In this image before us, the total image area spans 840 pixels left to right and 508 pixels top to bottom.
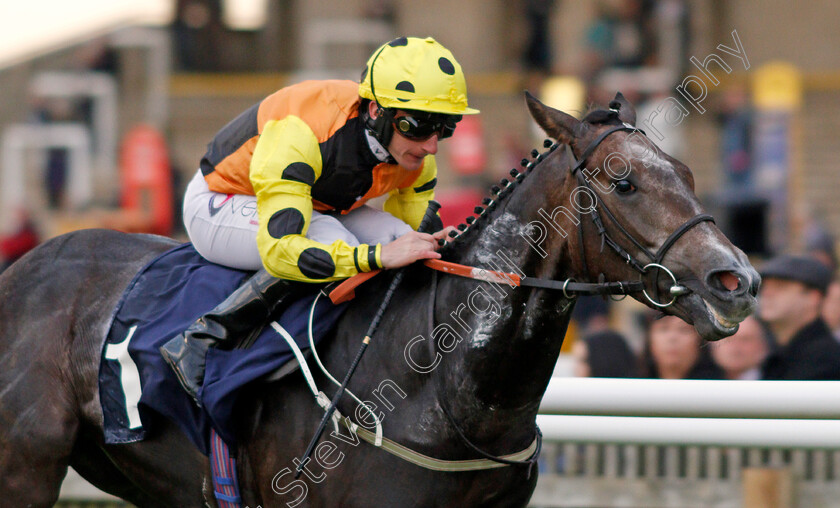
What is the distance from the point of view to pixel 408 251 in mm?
3424

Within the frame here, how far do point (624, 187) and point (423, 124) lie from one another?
71 centimetres

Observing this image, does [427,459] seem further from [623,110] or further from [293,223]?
[623,110]

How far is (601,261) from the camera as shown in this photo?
318 centimetres

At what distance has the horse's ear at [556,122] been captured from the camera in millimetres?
3271

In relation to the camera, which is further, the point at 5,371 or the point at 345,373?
the point at 5,371

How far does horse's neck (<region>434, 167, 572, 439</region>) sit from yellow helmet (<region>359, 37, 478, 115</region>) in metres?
0.37

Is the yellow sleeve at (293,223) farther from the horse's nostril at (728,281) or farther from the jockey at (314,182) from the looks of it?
the horse's nostril at (728,281)

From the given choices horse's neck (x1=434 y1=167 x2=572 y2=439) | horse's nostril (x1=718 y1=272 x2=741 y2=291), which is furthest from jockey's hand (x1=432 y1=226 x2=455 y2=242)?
horse's nostril (x1=718 y1=272 x2=741 y2=291)

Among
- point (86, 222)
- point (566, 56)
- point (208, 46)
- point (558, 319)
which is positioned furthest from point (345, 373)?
point (208, 46)

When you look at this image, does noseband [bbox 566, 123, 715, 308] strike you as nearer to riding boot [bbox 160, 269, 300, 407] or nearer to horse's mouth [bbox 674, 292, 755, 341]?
horse's mouth [bbox 674, 292, 755, 341]

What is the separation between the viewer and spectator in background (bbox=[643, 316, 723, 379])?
5.57m

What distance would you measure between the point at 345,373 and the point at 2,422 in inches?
53.2

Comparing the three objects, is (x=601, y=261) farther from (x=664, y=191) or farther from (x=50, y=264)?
(x=50, y=264)

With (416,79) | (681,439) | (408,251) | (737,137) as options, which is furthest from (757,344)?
(737,137)
